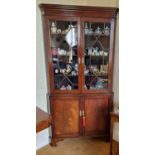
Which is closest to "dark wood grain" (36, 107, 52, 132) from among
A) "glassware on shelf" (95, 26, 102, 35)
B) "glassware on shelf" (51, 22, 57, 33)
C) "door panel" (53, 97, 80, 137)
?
"door panel" (53, 97, 80, 137)

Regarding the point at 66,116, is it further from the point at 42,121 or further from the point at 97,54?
the point at 42,121

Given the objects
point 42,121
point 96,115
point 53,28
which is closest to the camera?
point 42,121

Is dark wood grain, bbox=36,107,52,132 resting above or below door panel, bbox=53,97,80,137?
above

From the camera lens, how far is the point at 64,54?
2.64 meters

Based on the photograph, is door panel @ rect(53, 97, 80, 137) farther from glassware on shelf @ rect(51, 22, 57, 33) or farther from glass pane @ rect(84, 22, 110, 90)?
glassware on shelf @ rect(51, 22, 57, 33)

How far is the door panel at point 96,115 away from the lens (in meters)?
2.70

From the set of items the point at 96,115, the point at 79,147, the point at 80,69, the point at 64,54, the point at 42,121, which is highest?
the point at 64,54

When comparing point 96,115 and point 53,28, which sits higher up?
point 53,28

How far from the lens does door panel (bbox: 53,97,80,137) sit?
8.67 ft

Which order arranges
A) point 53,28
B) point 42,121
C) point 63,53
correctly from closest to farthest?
1. point 42,121
2. point 53,28
3. point 63,53

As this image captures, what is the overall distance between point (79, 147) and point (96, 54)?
51.2 inches

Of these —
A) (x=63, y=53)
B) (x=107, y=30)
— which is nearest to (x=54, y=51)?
(x=63, y=53)
